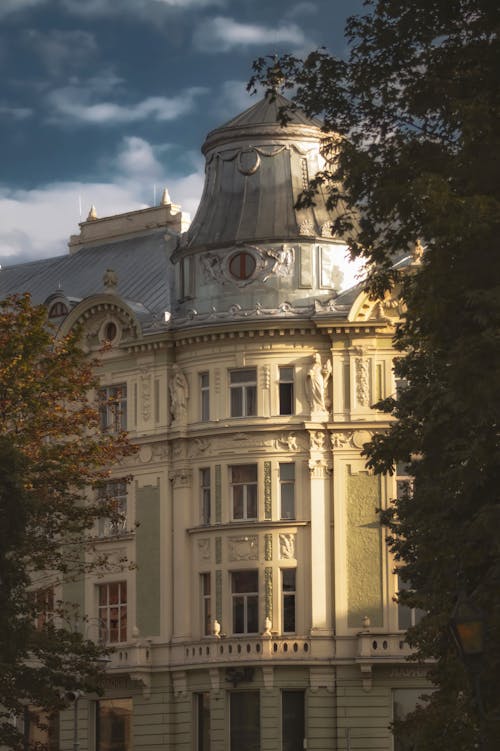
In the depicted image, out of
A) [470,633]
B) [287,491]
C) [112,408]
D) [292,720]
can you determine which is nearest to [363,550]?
[287,491]

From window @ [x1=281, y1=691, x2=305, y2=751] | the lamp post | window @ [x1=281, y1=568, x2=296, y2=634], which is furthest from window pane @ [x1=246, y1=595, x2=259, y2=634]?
the lamp post

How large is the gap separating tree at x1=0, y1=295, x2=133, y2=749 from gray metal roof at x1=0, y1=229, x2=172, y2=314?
22993mm

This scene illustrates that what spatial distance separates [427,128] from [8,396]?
720 inches

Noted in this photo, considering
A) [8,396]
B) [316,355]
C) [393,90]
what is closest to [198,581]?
[316,355]

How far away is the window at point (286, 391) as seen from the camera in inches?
2771

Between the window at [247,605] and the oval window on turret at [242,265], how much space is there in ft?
33.1

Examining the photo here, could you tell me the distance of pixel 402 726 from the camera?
43344 mm

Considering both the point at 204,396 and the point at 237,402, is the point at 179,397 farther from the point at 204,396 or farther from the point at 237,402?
the point at 237,402

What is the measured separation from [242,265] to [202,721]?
1520 cm

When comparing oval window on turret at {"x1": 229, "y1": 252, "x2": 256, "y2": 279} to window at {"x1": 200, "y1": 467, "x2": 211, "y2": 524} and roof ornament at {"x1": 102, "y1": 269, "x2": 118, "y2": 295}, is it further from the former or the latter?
window at {"x1": 200, "y1": 467, "x2": 211, "y2": 524}

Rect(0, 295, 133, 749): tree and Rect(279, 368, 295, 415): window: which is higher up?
Rect(279, 368, 295, 415): window

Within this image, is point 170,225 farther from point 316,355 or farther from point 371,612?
point 371,612

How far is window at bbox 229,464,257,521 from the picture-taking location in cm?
6994

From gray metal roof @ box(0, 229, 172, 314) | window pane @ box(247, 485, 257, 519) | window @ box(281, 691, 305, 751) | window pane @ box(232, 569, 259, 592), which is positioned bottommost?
window @ box(281, 691, 305, 751)
